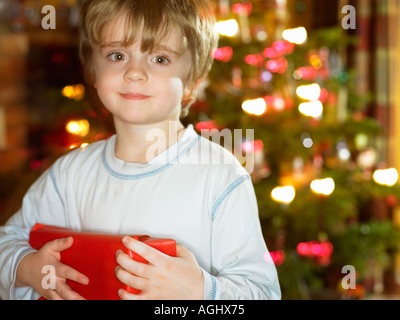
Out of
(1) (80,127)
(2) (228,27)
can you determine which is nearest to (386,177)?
(2) (228,27)

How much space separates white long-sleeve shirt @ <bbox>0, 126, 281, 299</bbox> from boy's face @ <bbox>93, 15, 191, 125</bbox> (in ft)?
0.21

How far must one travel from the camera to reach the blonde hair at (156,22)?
55cm

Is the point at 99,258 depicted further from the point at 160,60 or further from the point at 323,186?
the point at 323,186

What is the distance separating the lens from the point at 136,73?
0.54 metres

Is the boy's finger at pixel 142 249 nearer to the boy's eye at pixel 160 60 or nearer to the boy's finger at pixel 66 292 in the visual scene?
the boy's finger at pixel 66 292

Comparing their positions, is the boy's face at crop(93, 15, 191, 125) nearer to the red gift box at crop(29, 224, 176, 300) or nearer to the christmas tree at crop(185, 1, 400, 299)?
the red gift box at crop(29, 224, 176, 300)

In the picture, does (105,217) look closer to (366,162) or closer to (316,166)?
(316,166)

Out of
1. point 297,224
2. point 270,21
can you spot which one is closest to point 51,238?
point 297,224

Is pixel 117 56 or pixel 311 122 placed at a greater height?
pixel 117 56

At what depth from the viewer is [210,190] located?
0.56 metres

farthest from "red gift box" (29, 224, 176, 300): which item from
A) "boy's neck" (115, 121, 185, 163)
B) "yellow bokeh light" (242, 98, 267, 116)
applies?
"yellow bokeh light" (242, 98, 267, 116)

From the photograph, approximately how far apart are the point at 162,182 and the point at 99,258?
0.41 ft

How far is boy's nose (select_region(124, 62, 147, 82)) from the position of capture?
545 millimetres

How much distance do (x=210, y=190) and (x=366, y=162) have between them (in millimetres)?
1420
